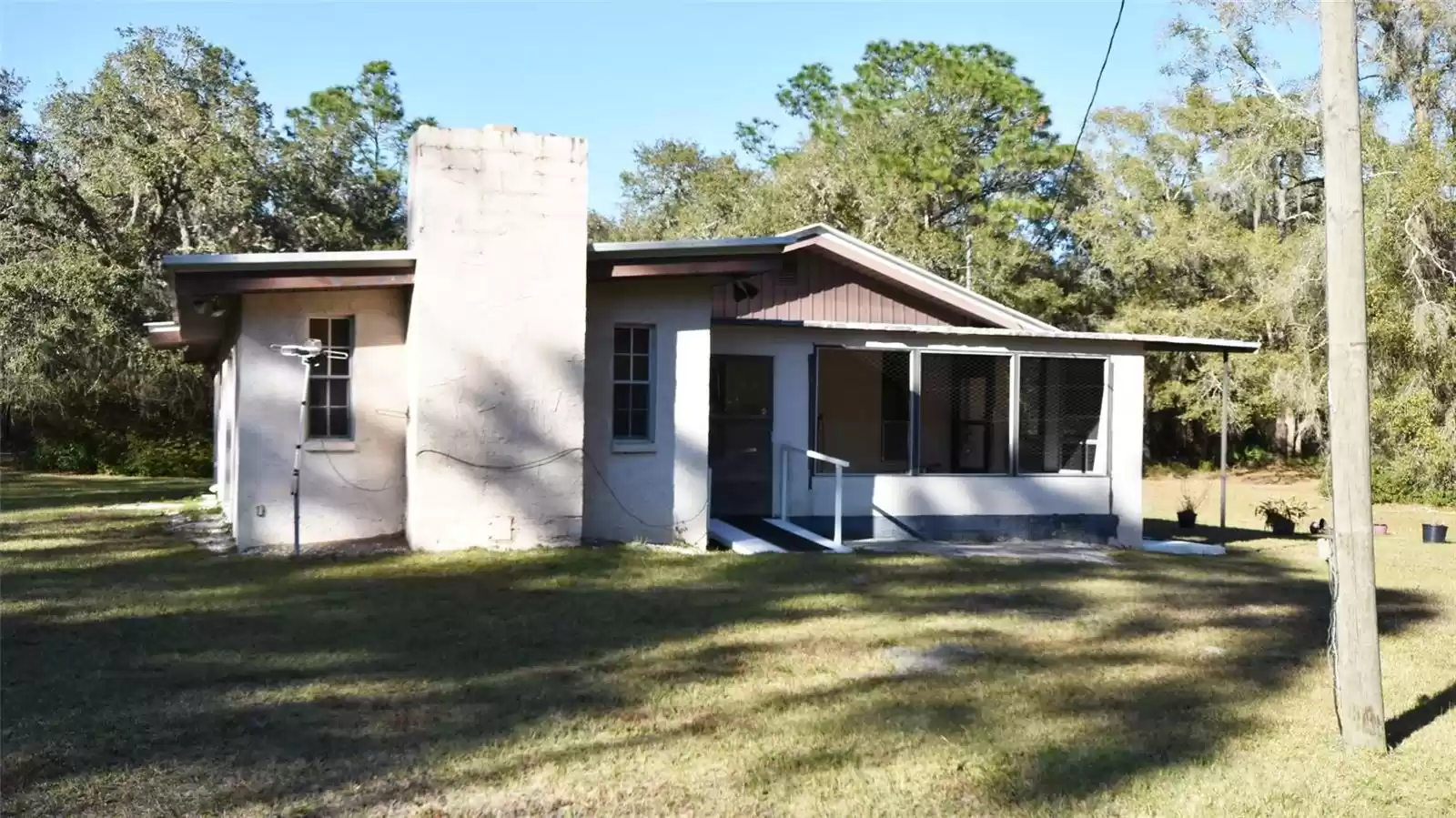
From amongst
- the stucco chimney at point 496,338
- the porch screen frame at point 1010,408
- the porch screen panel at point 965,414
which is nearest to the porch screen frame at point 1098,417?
the porch screen frame at point 1010,408

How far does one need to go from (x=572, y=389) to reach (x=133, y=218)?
16500 mm

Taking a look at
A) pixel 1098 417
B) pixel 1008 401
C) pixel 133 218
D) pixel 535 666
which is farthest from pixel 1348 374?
pixel 133 218

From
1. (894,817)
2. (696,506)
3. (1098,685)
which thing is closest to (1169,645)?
(1098,685)

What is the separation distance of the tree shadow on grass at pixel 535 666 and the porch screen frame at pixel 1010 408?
307 centimetres

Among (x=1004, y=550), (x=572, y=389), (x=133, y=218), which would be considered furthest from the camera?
(x=133, y=218)

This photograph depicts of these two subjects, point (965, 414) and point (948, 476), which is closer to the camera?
point (948, 476)

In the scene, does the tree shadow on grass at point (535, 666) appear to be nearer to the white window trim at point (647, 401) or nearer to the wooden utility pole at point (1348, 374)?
the wooden utility pole at point (1348, 374)

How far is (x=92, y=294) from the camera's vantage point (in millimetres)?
22141

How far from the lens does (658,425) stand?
1214 cm

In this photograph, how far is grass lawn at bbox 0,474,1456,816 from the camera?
480cm

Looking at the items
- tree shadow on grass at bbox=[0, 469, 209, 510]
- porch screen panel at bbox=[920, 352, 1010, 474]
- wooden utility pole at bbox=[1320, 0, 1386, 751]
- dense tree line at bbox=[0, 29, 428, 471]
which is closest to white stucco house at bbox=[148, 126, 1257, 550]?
porch screen panel at bbox=[920, 352, 1010, 474]

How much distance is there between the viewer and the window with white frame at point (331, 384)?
11.4 m

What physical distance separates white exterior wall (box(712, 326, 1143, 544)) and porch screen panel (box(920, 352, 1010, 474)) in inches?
13.6

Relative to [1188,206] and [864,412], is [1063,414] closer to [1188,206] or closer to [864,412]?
[864,412]
